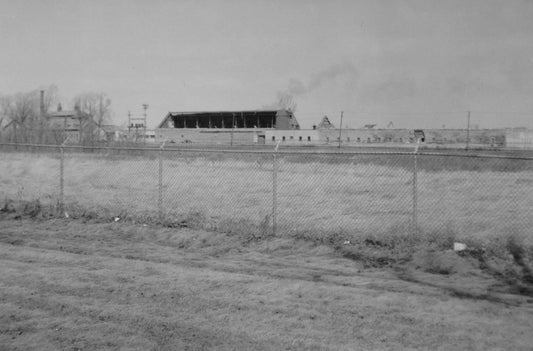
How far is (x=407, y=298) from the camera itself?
18.7ft

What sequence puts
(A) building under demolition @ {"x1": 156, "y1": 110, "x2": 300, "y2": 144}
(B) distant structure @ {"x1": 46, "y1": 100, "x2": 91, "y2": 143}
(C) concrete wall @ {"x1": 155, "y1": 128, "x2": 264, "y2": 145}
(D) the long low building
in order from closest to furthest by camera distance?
(B) distant structure @ {"x1": 46, "y1": 100, "x2": 91, "y2": 143}, (D) the long low building, (C) concrete wall @ {"x1": 155, "y1": 128, "x2": 264, "y2": 145}, (A) building under demolition @ {"x1": 156, "y1": 110, "x2": 300, "y2": 144}

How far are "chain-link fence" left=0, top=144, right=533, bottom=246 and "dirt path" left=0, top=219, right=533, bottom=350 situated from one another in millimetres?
2057

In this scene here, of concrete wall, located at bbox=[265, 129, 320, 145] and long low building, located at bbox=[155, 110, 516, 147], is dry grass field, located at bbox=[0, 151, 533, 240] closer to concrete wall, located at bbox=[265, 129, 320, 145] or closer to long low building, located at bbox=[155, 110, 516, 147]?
long low building, located at bbox=[155, 110, 516, 147]

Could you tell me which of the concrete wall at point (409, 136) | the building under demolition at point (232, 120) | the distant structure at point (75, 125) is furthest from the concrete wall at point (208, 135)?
the distant structure at point (75, 125)

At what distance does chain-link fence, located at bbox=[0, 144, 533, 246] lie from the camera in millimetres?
9977

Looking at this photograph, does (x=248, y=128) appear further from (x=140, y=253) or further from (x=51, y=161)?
(x=140, y=253)

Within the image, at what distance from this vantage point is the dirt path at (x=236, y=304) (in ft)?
14.7

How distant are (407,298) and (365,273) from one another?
1259 mm

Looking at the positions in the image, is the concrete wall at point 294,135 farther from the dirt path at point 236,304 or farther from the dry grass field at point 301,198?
the dirt path at point 236,304

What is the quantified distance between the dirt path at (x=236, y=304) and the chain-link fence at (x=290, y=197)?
6.75 feet

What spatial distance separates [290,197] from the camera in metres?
15.8

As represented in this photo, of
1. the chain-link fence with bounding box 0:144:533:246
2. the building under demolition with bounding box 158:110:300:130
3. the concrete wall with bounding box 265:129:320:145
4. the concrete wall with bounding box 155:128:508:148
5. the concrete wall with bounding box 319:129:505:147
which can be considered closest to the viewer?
the chain-link fence with bounding box 0:144:533:246

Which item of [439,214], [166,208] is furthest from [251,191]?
[439,214]

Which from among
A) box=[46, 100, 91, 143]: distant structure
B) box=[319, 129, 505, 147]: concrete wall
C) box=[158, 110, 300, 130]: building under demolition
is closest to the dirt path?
box=[46, 100, 91, 143]: distant structure
